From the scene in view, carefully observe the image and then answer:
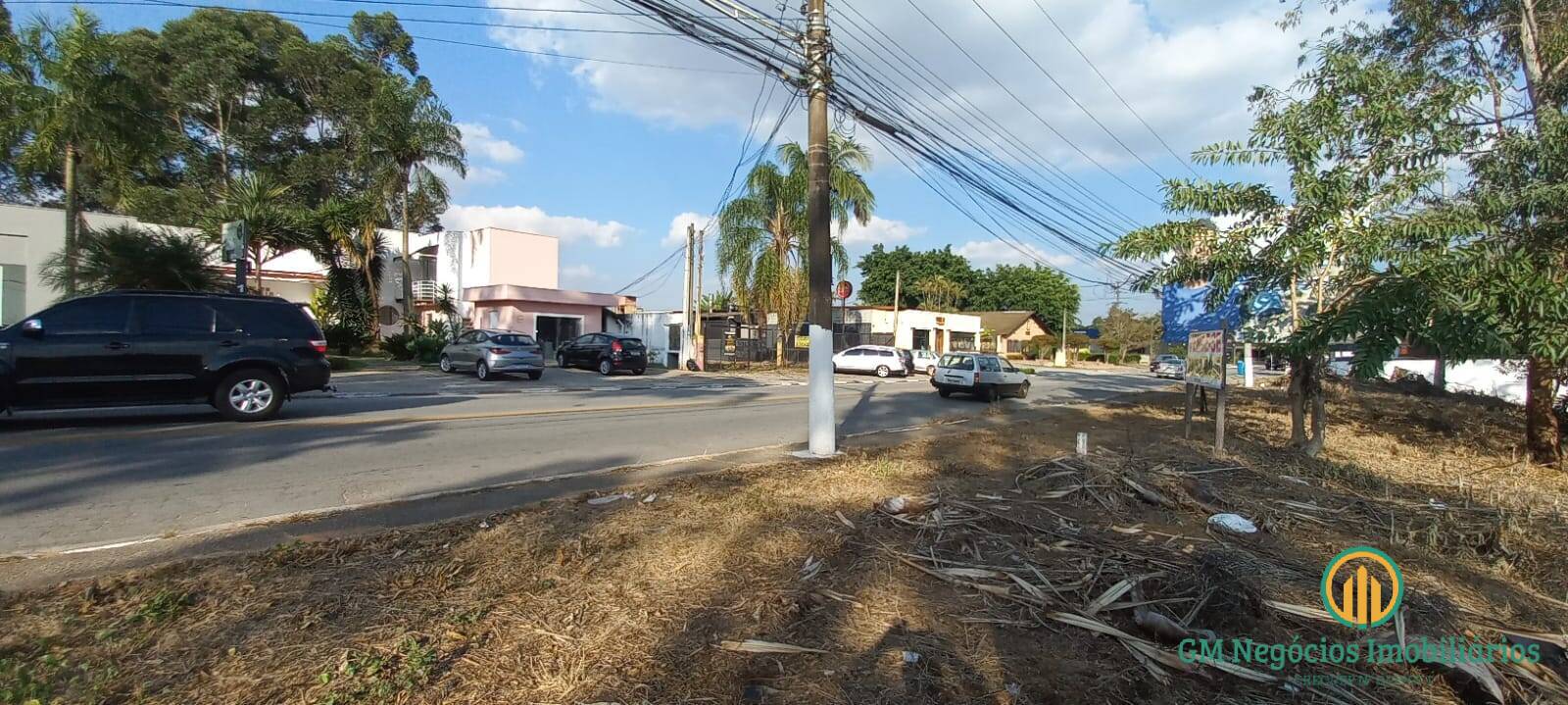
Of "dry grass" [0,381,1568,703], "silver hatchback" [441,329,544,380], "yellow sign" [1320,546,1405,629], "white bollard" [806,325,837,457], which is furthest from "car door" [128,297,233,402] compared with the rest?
"yellow sign" [1320,546,1405,629]

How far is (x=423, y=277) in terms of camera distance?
41.7 meters

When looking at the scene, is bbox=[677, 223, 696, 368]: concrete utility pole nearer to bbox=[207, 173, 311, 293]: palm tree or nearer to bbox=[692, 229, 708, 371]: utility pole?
bbox=[692, 229, 708, 371]: utility pole

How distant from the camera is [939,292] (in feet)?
212

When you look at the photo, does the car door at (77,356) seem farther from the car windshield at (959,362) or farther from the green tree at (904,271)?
the green tree at (904,271)

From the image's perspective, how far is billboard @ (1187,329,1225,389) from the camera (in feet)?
30.8

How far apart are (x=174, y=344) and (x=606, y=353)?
16423 millimetres

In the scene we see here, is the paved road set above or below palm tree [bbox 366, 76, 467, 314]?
below

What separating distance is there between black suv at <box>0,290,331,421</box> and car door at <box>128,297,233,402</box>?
10 mm

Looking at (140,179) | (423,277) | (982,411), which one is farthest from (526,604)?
(140,179)

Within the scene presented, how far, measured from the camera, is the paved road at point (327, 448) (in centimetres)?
583

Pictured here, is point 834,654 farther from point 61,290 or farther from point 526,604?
point 61,290

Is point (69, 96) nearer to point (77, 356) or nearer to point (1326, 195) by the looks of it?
point (77, 356)

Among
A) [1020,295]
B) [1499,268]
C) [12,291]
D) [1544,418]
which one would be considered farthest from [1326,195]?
[1020,295]

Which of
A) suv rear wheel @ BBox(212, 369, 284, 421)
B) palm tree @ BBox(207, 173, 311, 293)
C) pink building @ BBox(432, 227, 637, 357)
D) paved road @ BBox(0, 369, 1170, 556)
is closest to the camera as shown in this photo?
paved road @ BBox(0, 369, 1170, 556)
